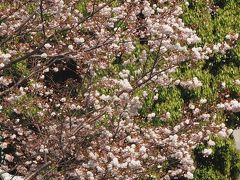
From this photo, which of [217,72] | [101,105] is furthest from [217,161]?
[101,105]

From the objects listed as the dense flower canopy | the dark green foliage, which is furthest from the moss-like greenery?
the dense flower canopy

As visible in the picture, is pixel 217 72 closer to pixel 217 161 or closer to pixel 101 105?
pixel 217 161

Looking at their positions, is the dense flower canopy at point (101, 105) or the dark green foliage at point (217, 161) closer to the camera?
the dense flower canopy at point (101, 105)

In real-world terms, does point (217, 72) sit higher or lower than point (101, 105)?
higher

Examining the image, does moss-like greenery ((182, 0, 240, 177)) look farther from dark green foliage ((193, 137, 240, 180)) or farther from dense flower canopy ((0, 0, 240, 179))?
dense flower canopy ((0, 0, 240, 179))

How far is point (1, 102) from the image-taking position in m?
6.84

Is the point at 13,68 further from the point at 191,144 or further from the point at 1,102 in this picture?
the point at 191,144

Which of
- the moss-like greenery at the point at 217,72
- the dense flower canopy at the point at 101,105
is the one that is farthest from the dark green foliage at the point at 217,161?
the dense flower canopy at the point at 101,105

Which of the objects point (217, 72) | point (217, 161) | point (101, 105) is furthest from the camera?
point (217, 72)

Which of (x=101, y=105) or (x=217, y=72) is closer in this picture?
(x=101, y=105)

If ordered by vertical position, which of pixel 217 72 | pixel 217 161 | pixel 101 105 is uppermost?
pixel 217 72

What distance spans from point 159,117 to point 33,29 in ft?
9.21

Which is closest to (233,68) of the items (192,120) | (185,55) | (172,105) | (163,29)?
(172,105)

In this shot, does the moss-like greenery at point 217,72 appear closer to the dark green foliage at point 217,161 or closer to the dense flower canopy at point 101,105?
the dark green foliage at point 217,161
